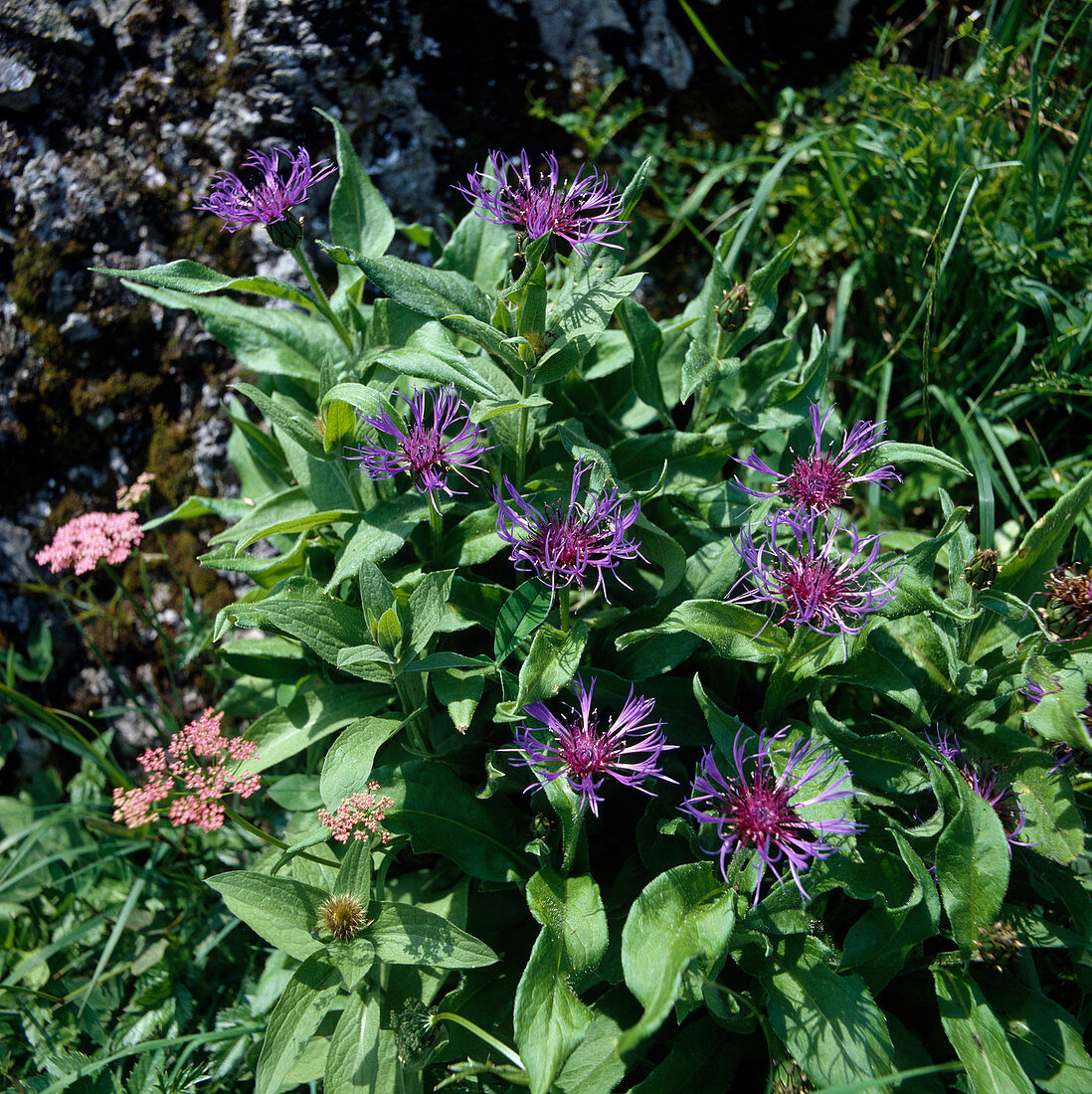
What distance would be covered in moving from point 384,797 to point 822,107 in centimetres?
382

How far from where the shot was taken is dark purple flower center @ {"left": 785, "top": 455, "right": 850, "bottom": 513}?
2143mm

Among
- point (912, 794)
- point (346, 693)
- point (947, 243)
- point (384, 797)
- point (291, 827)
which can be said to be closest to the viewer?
point (384, 797)

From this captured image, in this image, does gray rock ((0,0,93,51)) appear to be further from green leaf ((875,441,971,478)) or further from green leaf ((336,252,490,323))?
green leaf ((875,441,971,478))

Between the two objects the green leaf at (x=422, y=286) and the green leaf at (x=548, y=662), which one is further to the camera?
the green leaf at (x=422, y=286)

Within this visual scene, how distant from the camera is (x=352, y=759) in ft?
6.92

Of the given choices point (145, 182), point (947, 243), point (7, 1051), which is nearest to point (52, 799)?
point (7, 1051)

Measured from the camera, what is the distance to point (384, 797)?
2072 mm

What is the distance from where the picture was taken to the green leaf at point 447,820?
2.25 m

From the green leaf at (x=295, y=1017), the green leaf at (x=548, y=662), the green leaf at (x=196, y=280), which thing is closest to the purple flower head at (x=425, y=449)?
the green leaf at (x=548, y=662)

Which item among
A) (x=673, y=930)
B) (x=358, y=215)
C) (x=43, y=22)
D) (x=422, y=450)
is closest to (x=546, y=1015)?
(x=673, y=930)

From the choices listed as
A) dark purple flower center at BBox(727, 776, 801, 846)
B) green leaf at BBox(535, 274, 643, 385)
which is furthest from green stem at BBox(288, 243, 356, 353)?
dark purple flower center at BBox(727, 776, 801, 846)

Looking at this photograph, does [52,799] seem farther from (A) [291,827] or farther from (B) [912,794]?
(B) [912,794]

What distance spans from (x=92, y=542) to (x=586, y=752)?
1.85m

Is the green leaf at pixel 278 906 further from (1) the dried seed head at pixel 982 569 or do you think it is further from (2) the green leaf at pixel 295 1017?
(1) the dried seed head at pixel 982 569
